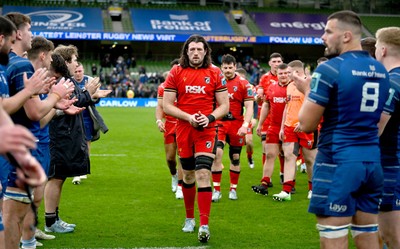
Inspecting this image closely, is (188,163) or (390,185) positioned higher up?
(390,185)

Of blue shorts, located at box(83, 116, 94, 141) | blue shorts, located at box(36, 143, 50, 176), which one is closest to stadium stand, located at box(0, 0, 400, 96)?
blue shorts, located at box(83, 116, 94, 141)

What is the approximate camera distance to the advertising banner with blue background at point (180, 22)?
51.0 metres

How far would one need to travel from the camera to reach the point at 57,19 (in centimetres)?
4991

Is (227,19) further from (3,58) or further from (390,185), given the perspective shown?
(3,58)

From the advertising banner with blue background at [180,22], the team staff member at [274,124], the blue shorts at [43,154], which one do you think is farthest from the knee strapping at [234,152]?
the advertising banner with blue background at [180,22]

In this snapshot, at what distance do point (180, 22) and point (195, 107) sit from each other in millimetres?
45278

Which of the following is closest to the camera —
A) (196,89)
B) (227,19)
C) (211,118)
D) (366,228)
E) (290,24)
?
(366,228)

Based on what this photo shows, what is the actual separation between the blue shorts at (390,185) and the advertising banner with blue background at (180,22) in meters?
45.4

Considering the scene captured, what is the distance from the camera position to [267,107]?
11.7 metres

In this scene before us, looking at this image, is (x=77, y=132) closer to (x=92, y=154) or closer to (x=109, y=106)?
(x=92, y=154)

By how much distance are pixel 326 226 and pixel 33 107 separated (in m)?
2.60

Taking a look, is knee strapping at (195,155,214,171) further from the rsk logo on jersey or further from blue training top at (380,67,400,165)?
blue training top at (380,67,400,165)

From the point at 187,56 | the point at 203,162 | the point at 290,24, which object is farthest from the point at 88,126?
the point at 290,24

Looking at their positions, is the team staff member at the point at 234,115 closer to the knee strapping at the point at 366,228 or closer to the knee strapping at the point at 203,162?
the knee strapping at the point at 203,162
